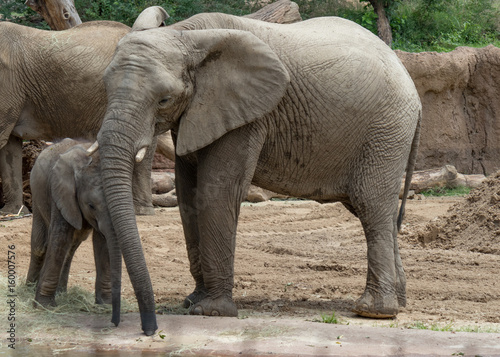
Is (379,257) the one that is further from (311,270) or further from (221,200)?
(311,270)

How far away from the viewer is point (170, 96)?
516 cm

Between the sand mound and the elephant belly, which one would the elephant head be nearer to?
the elephant belly

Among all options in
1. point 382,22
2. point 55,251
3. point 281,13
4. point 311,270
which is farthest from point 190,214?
point 382,22

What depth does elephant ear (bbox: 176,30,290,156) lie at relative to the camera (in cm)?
536

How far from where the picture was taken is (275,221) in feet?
35.9

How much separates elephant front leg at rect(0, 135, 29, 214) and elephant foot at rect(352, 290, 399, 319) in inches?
219

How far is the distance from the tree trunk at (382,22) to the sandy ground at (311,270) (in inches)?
254

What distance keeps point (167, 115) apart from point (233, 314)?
1485 mm

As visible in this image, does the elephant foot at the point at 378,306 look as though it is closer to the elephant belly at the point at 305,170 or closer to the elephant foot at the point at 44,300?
the elephant belly at the point at 305,170

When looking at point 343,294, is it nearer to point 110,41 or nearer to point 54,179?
point 54,179

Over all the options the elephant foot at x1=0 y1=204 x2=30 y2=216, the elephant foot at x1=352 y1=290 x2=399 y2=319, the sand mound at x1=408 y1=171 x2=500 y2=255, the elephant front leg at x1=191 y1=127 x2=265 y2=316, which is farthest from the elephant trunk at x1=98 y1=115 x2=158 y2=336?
the elephant foot at x1=0 y1=204 x2=30 y2=216

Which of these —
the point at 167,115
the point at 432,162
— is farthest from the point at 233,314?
the point at 432,162

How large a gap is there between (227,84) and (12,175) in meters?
5.52

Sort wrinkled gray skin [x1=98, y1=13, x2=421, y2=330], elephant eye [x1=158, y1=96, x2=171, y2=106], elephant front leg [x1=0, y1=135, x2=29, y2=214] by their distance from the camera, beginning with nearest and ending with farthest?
wrinkled gray skin [x1=98, y1=13, x2=421, y2=330]
elephant eye [x1=158, y1=96, x2=171, y2=106]
elephant front leg [x1=0, y1=135, x2=29, y2=214]
